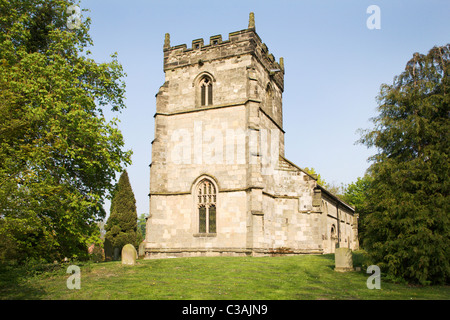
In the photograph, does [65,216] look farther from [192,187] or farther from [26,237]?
[192,187]

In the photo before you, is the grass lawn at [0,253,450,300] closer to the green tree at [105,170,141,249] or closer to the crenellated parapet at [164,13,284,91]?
the crenellated parapet at [164,13,284,91]

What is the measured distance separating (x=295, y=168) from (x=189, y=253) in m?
8.34

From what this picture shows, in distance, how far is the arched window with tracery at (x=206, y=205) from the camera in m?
22.4

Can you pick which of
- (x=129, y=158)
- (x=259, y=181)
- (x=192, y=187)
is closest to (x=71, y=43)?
(x=129, y=158)

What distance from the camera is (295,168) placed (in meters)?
24.2

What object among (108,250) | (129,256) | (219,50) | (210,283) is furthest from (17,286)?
(108,250)

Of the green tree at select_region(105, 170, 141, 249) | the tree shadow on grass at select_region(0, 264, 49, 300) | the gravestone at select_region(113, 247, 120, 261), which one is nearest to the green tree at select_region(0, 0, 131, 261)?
the tree shadow on grass at select_region(0, 264, 49, 300)

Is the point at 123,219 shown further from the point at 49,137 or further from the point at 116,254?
the point at 49,137

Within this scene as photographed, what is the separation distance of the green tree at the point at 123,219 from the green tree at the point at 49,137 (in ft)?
55.4

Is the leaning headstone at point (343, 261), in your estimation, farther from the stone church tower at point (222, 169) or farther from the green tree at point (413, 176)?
the stone church tower at point (222, 169)

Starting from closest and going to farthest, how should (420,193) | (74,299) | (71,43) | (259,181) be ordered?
(74,299) < (420,193) < (71,43) < (259,181)

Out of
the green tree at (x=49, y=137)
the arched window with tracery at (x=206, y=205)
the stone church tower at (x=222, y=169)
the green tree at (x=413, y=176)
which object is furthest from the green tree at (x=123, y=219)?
the green tree at (x=413, y=176)

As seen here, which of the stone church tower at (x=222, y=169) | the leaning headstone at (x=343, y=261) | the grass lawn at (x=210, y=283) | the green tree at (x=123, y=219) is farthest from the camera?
the green tree at (x=123, y=219)

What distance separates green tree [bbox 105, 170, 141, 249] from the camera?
3444cm
